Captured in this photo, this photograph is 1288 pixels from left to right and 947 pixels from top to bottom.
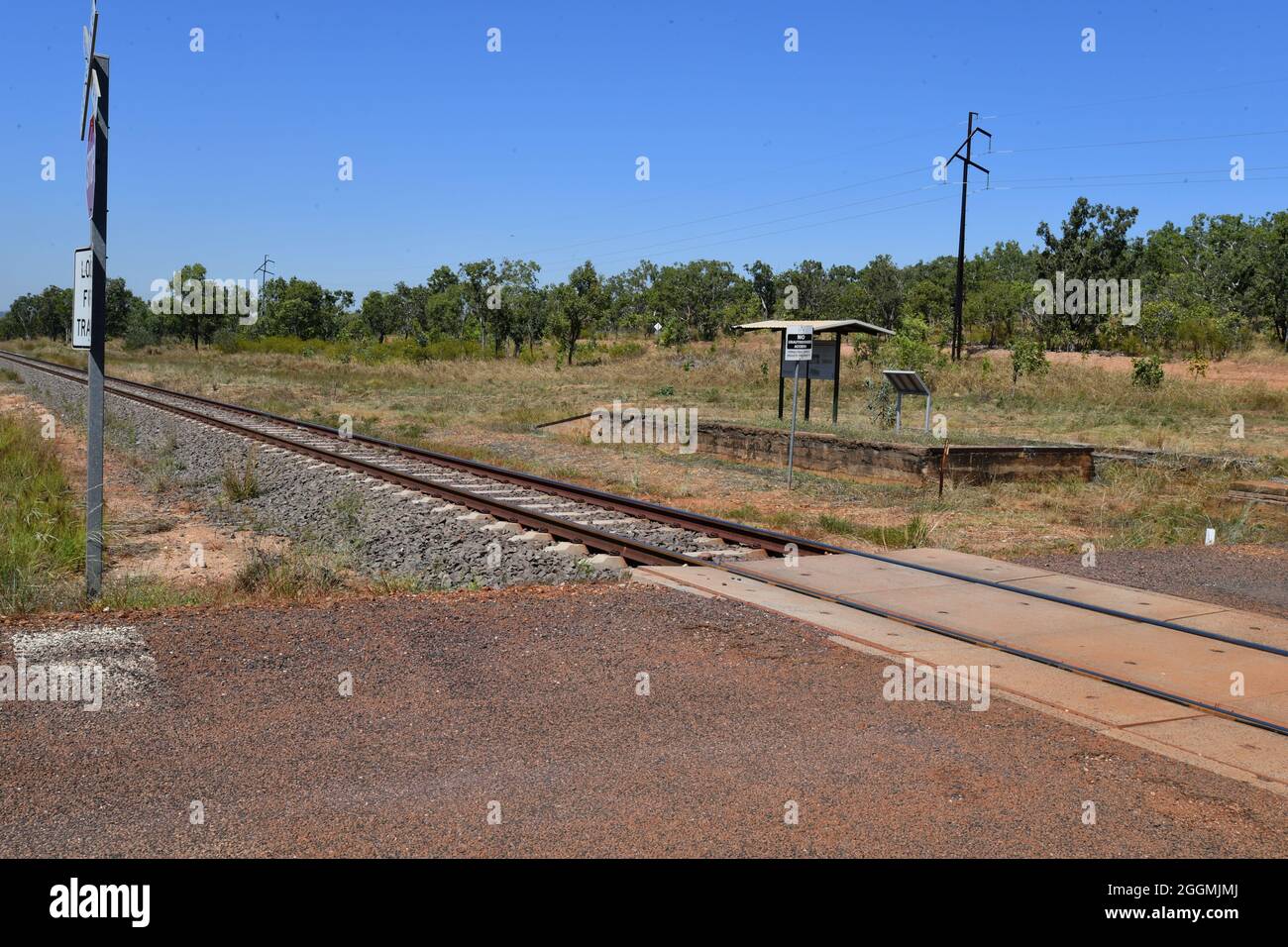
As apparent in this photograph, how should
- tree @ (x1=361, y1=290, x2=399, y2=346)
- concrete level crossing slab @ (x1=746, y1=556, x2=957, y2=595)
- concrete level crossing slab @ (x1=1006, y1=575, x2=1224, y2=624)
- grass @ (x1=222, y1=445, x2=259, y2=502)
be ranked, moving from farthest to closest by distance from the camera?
1. tree @ (x1=361, y1=290, x2=399, y2=346)
2. grass @ (x1=222, y1=445, x2=259, y2=502)
3. concrete level crossing slab @ (x1=746, y1=556, x2=957, y2=595)
4. concrete level crossing slab @ (x1=1006, y1=575, x2=1224, y2=624)

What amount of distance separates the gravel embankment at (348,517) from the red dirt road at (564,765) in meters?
3.65

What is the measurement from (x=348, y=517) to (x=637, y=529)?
3.82 metres

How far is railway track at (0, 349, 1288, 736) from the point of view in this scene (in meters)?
8.33

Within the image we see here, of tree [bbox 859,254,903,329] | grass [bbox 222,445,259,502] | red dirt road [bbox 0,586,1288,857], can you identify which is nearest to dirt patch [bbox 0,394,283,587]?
grass [bbox 222,445,259,502]

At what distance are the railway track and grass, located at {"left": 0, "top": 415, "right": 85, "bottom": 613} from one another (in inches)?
182

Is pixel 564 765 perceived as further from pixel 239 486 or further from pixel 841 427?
pixel 841 427

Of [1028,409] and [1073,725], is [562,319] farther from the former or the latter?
[1073,725]

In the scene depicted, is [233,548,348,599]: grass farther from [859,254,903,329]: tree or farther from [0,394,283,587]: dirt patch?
[859,254,903,329]: tree

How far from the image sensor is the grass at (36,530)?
28.9 ft

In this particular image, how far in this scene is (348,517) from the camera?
14414 mm

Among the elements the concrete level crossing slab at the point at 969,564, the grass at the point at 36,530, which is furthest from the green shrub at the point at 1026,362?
the grass at the point at 36,530

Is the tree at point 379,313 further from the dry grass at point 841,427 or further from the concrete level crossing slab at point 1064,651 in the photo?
the concrete level crossing slab at point 1064,651

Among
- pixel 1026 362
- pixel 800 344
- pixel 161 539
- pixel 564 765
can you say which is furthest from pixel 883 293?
pixel 564 765

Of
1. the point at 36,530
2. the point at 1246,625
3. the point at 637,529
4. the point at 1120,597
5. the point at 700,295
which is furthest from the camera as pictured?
the point at 700,295
